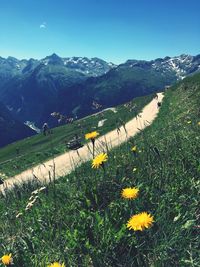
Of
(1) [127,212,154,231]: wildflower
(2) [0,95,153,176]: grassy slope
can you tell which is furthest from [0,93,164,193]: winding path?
(1) [127,212,154,231]: wildflower

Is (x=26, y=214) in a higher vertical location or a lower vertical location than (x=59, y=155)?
higher

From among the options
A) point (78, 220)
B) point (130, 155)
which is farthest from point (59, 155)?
point (78, 220)

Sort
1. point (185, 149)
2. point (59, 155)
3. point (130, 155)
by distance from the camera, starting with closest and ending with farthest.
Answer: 1. point (185, 149)
2. point (130, 155)
3. point (59, 155)

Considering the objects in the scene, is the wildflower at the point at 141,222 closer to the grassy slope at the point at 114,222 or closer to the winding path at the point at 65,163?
the grassy slope at the point at 114,222

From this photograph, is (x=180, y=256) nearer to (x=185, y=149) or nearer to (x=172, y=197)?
(x=172, y=197)

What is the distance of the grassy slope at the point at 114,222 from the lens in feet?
14.4

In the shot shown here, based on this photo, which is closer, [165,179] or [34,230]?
[34,230]

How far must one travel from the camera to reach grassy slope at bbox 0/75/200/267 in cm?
440

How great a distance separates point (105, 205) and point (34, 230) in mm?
944

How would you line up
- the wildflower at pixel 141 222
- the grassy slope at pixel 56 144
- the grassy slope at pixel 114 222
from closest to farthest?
the wildflower at pixel 141 222 < the grassy slope at pixel 114 222 < the grassy slope at pixel 56 144

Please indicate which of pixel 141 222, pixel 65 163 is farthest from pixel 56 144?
pixel 141 222

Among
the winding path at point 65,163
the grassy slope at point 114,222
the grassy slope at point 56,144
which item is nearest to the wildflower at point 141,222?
the grassy slope at point 114,222

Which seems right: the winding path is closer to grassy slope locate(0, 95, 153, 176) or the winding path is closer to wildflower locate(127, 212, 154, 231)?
grassy slope locate(0, 95, 153, 176)

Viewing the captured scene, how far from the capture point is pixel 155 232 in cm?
478
